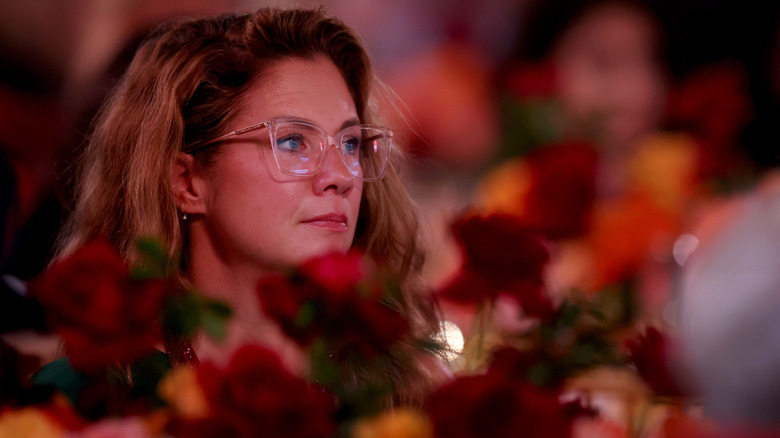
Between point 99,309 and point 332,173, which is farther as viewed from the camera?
point 332,173

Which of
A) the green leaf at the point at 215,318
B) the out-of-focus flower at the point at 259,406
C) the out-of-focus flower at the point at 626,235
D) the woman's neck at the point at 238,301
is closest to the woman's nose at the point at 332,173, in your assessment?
the woman's neck at the point at 238,301

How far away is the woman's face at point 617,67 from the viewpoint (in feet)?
7.52

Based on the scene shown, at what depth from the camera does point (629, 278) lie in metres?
1.25

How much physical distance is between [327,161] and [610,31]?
1688 mm

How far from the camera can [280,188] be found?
1.04m

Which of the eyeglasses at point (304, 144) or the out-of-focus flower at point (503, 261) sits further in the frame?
the eyeglasses at point (304, 144)

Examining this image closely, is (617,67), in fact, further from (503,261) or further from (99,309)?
(99,309)

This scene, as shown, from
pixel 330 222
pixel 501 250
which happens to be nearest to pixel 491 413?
pixel 501 250

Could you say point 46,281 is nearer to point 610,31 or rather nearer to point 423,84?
point 423,84

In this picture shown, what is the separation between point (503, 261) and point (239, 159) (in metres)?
0.39

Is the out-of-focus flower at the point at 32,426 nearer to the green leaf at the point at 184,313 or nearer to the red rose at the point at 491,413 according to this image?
the green leaf at the point at 184,313

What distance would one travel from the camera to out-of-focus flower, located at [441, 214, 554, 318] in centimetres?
81

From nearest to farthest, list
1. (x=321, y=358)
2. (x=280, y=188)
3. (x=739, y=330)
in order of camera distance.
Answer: (x=739, y=330) < (x=321, y=358) < (x=280, y=188)

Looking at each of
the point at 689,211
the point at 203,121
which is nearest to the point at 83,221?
the point at 203,121
